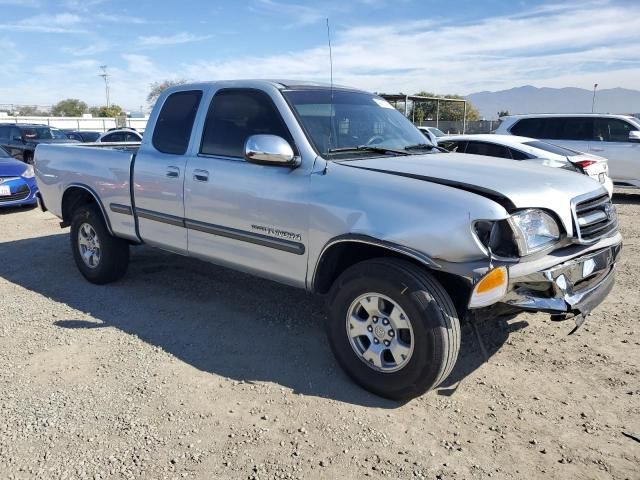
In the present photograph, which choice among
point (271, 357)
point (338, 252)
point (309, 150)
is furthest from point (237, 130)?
point (271, 357)

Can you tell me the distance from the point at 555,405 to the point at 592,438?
1.17 feet

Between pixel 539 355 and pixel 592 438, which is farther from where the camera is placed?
pixel 539 355

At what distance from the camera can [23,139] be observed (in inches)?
624

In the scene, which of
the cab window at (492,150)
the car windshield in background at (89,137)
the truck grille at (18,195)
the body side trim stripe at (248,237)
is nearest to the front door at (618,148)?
the cab window at (492,150)

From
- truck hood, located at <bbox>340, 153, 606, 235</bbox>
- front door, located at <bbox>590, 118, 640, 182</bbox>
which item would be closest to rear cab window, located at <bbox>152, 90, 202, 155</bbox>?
truck hood, located at <bbox>340, 153, 606, 235</bbox>

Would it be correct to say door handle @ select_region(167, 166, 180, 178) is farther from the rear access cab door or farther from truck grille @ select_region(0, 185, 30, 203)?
truck grille @ select_region(0, 185, 30, 203)

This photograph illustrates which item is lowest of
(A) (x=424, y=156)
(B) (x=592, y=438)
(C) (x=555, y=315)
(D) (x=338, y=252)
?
(B) (x=592, y=438)

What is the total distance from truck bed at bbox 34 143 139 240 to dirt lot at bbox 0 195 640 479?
0.88 m

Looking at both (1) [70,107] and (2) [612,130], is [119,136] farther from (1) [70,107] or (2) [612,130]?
(1) [70,107]

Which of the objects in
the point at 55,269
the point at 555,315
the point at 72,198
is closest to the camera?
the point at 555,315

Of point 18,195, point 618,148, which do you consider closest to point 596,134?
point 618,148

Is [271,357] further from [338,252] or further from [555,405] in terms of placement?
[555,405]

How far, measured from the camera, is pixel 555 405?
3.36 meters

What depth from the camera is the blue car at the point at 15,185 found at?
10031mm
